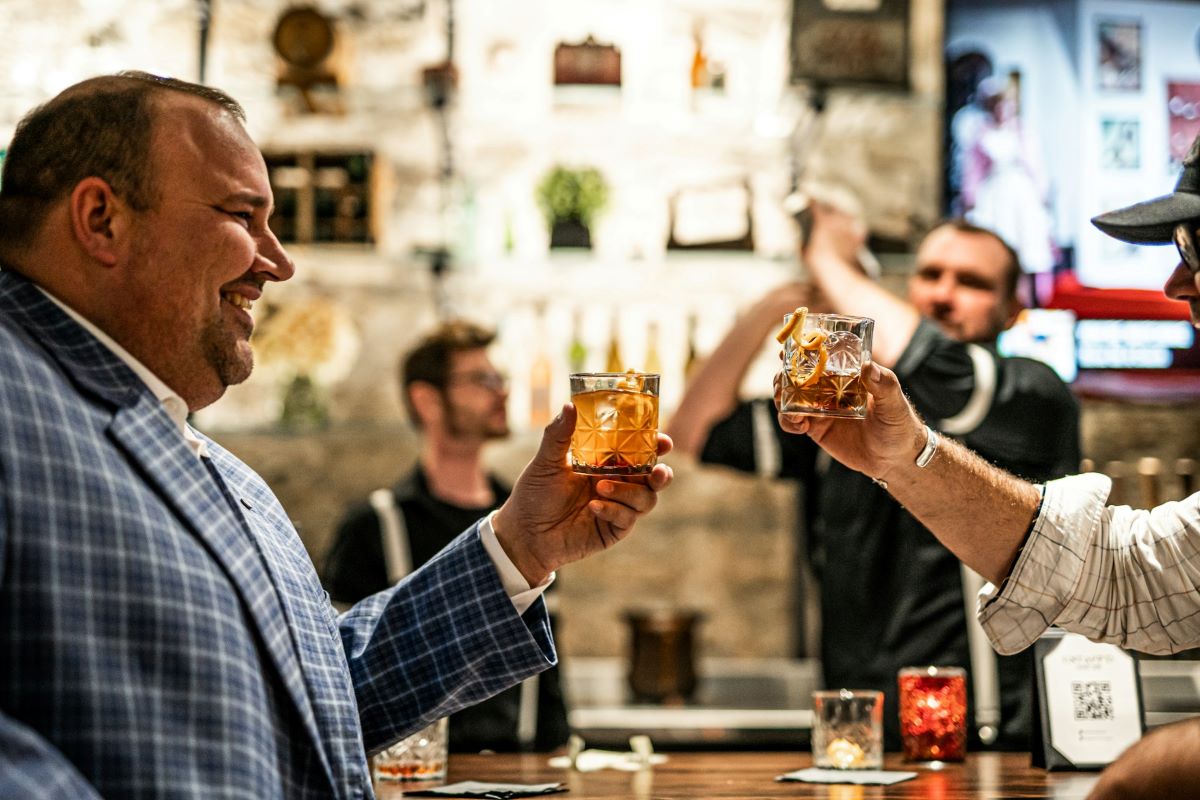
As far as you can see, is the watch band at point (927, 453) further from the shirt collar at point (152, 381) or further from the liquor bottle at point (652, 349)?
the liquor bottle at point (652, 349)

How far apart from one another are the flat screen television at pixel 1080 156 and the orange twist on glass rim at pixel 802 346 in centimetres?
330

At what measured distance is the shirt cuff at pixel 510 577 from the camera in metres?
1.96

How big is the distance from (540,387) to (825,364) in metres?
3.09

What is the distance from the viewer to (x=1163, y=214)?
6.39 feet

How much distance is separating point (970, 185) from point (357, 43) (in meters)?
2.33

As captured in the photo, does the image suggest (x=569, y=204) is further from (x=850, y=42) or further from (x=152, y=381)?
(x=152, y=381)

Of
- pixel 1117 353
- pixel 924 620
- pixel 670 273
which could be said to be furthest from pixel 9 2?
pixel 1117 353

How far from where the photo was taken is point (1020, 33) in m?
5.09

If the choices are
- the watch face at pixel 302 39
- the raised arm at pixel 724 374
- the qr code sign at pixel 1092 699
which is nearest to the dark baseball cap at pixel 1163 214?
the qr code sign at pixel 1092 699

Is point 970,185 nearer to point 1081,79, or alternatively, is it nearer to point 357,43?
point 1081,79


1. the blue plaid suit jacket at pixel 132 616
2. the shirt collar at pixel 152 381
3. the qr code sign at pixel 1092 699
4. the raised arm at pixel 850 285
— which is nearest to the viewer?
the blue plaid suit jacket at pixel 132 616

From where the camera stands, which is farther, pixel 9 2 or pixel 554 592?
pixel 9 2

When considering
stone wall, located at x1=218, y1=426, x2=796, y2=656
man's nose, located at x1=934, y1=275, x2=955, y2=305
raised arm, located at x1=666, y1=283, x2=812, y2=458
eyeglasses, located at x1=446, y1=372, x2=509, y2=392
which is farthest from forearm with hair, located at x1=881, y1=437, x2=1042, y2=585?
stone wall, located at x1=218, y1=426, x2=796, y2=656

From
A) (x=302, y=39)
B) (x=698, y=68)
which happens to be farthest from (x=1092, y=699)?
(x=302, y=39)
